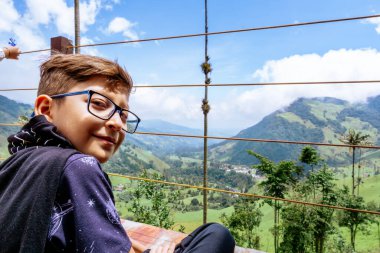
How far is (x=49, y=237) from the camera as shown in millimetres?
582

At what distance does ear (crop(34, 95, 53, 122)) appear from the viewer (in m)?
0.80

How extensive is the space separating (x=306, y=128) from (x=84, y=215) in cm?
17077

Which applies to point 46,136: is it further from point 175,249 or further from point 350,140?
point 350,140

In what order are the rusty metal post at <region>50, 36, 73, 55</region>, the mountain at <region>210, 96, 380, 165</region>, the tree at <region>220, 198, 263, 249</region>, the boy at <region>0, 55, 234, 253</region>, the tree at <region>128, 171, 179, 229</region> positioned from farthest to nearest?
the mountain at <region>210, 96, 380, 165</region>, the tree at <region>220, 198, 263, 249</region>, the tree at <region>128, 171, 179, 229</region>, the rusty metal post at <region>50, 36, 73, 55</region>, the boy at <region>0, 55, 234, 253</region>

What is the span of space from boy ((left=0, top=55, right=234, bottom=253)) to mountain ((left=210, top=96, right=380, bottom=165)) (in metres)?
133

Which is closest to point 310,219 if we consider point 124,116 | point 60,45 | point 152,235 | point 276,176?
point 276,176

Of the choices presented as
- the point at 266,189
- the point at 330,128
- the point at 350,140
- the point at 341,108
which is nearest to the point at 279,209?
the point at 266,189

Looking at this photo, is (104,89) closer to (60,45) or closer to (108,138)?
(108,138)

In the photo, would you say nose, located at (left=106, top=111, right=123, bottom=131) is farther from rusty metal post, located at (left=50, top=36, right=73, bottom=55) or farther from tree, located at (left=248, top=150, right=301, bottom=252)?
tree, located at (left=248, top=150, right=301, bottom=252)

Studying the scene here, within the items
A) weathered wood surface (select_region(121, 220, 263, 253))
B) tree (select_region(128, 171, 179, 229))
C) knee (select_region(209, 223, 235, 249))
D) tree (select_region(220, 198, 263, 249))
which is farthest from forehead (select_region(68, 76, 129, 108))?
tree (select_region(220, 198, 263, 249))

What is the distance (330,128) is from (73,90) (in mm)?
174736

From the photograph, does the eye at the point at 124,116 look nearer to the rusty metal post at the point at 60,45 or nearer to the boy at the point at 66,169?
the boy at the point at 66,169

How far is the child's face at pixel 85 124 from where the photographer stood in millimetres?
752

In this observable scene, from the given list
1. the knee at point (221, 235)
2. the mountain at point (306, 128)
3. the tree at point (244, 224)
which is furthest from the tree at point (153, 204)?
the mountain at point (306, 128)
